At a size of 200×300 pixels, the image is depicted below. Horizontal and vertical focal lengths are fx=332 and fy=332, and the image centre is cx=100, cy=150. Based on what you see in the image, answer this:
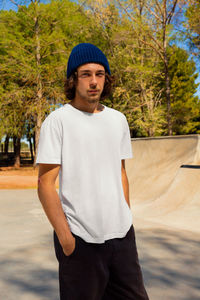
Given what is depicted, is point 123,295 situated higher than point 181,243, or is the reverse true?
point 123,295

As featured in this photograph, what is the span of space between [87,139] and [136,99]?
88.2 ft

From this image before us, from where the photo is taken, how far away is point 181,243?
207 inches

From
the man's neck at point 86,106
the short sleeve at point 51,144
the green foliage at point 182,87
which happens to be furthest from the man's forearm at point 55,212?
the green foliage at point 182,87

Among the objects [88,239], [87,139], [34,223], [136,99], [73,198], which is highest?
[136,99]

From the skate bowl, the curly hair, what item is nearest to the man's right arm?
the curly hair

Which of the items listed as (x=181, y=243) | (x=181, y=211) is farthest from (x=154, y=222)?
(x=181, y=243)

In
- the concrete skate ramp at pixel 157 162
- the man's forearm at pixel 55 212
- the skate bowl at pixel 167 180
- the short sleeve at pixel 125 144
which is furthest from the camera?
the concrete skate ramp at pixel 157 162

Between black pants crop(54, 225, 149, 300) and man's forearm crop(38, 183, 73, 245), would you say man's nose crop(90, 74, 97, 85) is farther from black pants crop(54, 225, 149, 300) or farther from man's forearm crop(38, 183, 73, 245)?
black pants crop(54, 225, 149, 300)

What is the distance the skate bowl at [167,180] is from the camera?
7.47 meters

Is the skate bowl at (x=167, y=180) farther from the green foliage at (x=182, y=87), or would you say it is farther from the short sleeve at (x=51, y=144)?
the green foliage at (x=182, y=87)

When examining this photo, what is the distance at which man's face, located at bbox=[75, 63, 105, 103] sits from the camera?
1.83 metres

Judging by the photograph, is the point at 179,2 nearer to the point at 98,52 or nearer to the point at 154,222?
the point at 154,222

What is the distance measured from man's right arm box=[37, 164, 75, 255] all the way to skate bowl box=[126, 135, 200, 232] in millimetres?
4969

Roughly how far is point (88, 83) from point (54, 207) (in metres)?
0.70
